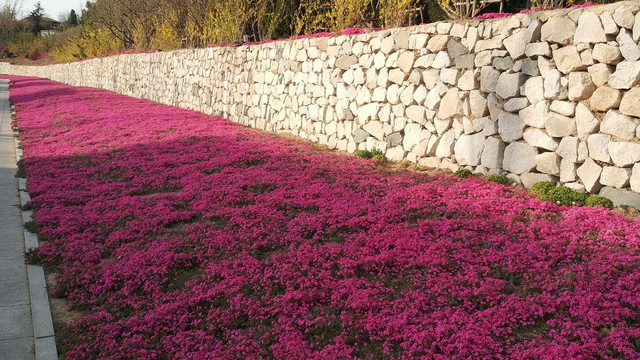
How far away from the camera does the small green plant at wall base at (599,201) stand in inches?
260

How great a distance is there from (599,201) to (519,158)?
4.99 feet

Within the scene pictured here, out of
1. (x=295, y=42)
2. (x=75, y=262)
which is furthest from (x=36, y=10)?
(x=75, y=262)

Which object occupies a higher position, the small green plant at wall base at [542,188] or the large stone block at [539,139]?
the large stone block at [539,139]

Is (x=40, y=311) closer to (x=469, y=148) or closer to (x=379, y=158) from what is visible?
(x=469, y=148)

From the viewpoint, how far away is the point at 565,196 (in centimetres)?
692

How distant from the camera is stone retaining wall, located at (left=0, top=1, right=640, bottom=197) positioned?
6695 mm

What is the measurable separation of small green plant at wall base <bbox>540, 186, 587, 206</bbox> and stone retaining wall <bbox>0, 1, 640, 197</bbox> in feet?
0.66

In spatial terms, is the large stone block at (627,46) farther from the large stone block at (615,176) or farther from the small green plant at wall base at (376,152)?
the small green plant at wall base at (376,152)

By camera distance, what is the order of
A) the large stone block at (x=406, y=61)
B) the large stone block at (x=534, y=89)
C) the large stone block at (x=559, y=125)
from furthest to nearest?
1. the large stone block at (x=406, y=61)
2. the large stone block at (x=534, y=89)
3. the large stone block at (x=559, y=125)

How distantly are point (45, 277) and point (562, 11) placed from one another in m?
7.42

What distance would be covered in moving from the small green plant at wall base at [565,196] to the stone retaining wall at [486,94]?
20 cm

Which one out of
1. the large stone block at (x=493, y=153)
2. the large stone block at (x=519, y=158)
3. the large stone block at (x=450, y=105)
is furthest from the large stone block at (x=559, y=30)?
the large stone block at (x=450, y=105)

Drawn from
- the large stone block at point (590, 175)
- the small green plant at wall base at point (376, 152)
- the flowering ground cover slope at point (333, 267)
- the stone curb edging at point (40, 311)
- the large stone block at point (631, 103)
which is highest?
the large stone block at point (631, 103)

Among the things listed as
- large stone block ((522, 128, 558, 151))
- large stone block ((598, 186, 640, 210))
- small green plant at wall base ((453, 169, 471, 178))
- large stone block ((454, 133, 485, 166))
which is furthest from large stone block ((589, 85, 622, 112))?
small green plant at wall base ((453, 169, 471, 178))
